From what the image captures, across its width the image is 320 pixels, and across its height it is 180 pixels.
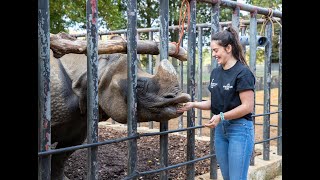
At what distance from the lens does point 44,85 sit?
8.24ft

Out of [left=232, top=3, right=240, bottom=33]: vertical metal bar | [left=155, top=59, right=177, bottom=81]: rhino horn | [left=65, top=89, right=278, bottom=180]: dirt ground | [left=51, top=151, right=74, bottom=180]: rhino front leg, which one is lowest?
[left=65, top=89, right=278, bottom=180]: dirt ground

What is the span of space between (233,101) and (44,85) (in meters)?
1.36

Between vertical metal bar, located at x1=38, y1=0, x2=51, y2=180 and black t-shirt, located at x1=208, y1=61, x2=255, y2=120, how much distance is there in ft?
4.26

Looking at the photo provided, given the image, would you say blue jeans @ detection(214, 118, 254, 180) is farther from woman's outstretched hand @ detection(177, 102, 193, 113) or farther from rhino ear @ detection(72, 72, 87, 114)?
rhino ear @ detection(72, 72, 87, 114)

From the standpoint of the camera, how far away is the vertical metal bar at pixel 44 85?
247 cm

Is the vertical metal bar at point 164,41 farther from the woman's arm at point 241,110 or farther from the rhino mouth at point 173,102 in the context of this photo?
the woman's arm at point 241,110

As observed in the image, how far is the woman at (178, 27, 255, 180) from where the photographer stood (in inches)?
120

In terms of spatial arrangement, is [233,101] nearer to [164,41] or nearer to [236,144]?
[236,144]

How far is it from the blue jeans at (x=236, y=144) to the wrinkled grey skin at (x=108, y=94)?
0.41 meters

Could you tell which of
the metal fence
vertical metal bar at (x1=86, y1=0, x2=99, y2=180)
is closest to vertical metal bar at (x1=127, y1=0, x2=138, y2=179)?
the metal fence
